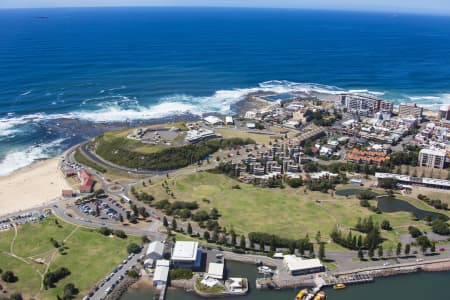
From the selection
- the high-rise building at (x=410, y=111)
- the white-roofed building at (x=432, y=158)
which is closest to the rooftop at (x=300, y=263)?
the white-roofed building at (x=432, y=158)

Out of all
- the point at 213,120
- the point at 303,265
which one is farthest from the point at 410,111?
the point at 303,265

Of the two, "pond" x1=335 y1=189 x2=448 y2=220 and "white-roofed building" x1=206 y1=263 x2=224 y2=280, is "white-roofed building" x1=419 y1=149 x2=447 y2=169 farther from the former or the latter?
"white-roofed building" x1=206 y1=263 x2=224 y2=280

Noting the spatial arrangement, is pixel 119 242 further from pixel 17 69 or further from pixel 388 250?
pixel 17 69

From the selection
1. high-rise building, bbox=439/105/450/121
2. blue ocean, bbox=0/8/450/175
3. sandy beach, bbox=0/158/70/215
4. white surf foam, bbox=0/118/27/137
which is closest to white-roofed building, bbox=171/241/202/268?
sandy beach, bbox=0/158/70/215

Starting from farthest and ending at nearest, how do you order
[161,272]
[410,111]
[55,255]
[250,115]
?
[250,115] < [410,111] < [55,255] < [161,272]

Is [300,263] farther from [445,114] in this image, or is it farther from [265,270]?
[445,114]

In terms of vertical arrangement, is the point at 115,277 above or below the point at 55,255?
below
